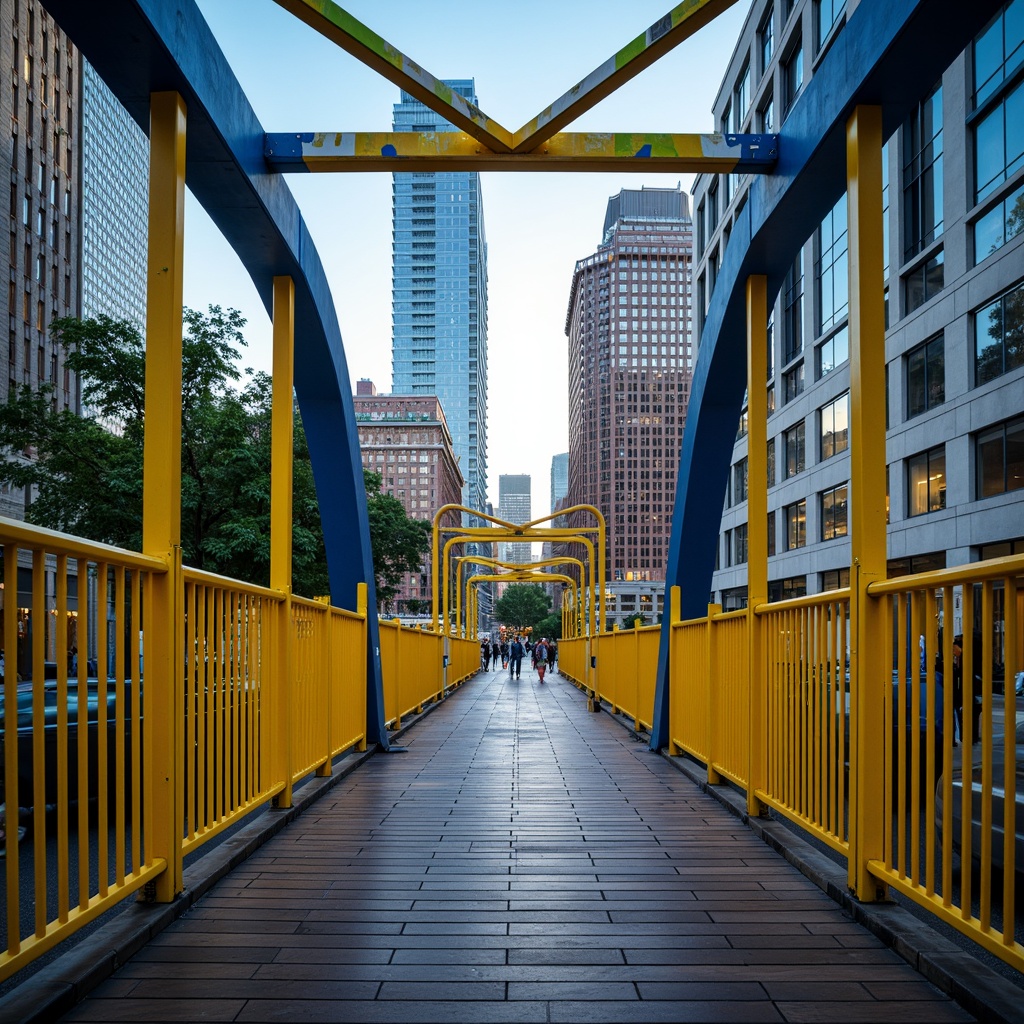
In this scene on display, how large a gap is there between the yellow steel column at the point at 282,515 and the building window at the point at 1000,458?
18272 millimetres

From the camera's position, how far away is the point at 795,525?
34531 millimetres

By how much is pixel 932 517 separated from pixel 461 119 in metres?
21.8

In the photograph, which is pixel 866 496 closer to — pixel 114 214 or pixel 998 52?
pixel 998 52

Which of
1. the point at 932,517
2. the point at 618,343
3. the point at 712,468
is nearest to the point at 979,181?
the point at 932,517

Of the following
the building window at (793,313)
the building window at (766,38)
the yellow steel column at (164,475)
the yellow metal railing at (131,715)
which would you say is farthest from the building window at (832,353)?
the yellow steel column at (164,475)

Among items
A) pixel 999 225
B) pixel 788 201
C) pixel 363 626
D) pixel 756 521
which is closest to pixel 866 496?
pixel 756 521

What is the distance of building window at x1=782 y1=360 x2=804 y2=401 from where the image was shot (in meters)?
34.3

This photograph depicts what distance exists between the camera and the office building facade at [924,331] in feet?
68.2

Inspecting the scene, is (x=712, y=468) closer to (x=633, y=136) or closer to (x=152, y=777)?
(x=633, y=136)

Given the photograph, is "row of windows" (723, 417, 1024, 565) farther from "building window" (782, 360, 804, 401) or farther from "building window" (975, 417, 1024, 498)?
"building window" (782, 360, 804, 401)

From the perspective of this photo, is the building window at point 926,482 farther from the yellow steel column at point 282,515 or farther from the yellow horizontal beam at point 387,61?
the yellow horizontal beam at point 387,61

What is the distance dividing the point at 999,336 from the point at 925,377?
3646mm

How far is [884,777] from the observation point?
3920mm

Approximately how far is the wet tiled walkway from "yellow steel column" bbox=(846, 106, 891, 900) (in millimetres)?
492
